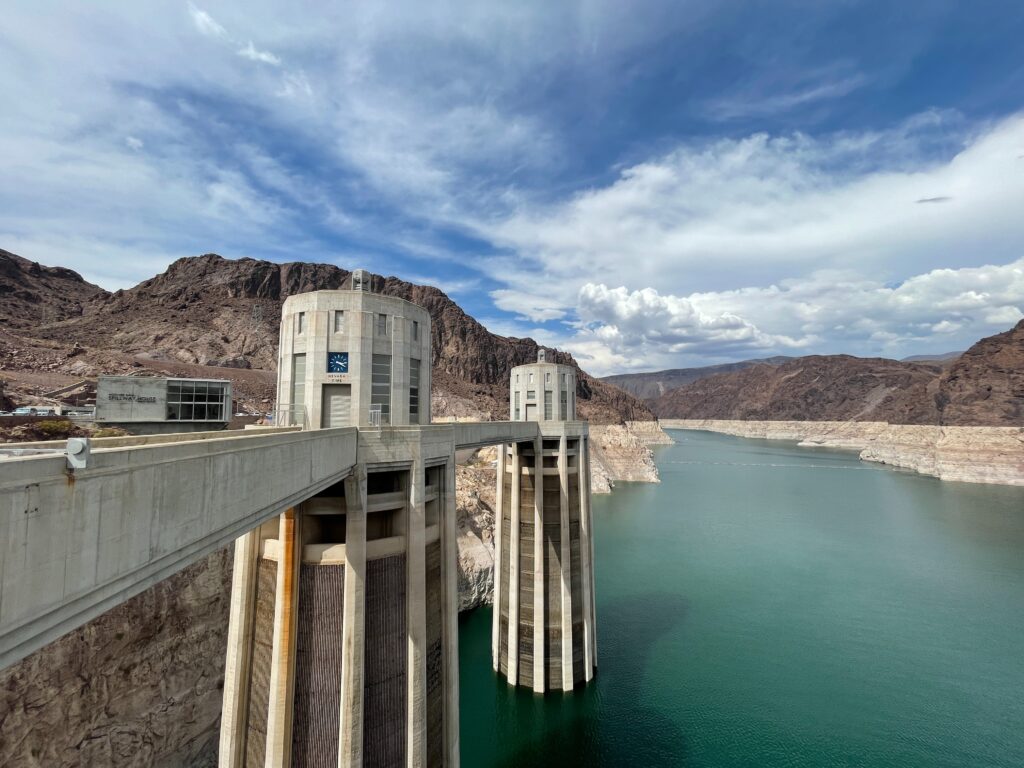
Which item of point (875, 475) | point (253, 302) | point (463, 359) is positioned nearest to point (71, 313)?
point (253, 302)

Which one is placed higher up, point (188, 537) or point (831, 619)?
point (188, 537)

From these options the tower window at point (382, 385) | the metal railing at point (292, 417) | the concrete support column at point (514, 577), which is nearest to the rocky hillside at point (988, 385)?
the concrete support column at point (514, 577)

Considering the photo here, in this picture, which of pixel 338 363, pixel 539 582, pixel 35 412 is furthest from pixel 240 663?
pixel 35 412

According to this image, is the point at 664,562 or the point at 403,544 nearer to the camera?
the point at 403,544

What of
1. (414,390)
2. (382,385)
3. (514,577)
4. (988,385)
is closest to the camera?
(382,385)

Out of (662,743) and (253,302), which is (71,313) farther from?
(662,743)

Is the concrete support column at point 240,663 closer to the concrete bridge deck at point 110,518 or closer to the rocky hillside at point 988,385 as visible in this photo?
the concrete bridge deck at point 110,518

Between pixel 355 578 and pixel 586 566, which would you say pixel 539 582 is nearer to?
pixel 586 566
